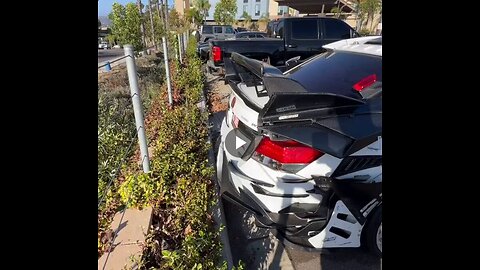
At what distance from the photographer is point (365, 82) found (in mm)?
2381

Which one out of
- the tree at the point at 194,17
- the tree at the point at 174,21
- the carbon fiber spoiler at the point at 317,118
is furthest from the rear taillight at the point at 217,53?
the tree at the point at 194,17

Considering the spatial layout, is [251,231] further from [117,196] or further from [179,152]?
[117,196]

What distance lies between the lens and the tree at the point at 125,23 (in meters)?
13.1

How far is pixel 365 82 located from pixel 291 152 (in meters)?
1.00

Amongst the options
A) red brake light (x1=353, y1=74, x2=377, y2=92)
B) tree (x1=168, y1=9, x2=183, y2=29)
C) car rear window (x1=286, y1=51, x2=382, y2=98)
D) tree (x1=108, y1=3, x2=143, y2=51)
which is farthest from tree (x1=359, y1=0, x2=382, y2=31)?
red brake light (x1=353, y1=74, x2=377, y2=92)

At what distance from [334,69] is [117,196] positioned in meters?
2.33

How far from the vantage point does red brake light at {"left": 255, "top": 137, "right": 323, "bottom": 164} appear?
6.33 feet

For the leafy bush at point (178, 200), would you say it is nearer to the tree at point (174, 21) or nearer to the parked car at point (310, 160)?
the parked car at point (310, 160)
